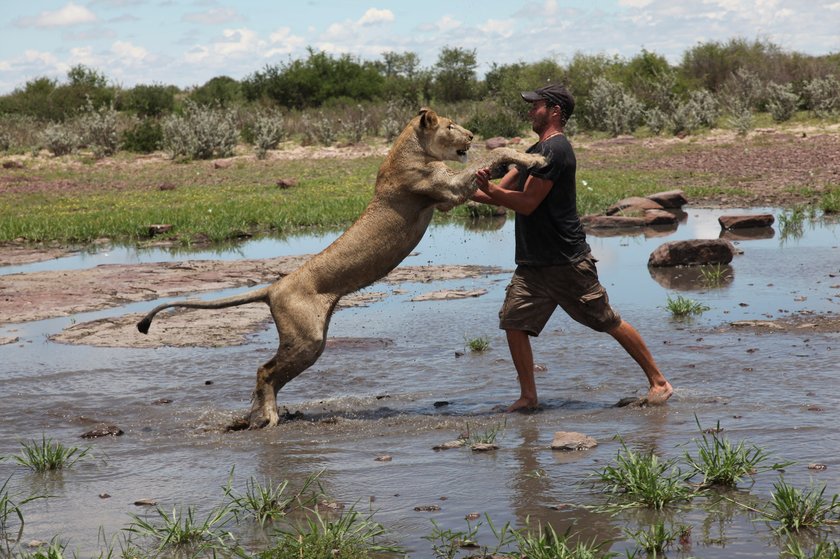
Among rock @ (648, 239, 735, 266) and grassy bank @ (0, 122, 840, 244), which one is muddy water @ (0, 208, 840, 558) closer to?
rock @ (648, 239, 735, 266)

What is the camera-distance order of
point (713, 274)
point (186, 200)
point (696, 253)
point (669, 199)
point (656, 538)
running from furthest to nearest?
point (186, 200), point (669, 199), point (696, 253), point (713, 274), point (656, 538)

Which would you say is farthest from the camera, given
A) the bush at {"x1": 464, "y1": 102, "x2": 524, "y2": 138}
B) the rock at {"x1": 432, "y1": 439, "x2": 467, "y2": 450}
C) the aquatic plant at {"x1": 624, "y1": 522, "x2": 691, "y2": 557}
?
the bush at {"x1": 464, "y1": 102, "x2": 524, "y2": 138}

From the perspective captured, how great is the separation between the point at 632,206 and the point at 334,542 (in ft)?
42.3

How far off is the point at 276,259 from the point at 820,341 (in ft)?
23.9

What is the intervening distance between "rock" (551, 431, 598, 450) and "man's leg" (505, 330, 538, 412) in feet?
3.32

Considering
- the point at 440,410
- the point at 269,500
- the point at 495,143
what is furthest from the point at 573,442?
the point at 495,143

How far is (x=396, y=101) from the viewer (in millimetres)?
42031

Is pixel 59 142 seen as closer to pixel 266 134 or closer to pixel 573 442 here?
pixel 266 134

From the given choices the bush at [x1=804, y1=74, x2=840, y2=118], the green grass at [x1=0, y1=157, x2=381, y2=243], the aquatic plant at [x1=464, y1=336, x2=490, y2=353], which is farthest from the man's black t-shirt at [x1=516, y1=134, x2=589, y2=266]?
the bush at [x1=804, y1=74, x2=840, y2=118]

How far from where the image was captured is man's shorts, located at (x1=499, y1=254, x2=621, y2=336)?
6.81 meters

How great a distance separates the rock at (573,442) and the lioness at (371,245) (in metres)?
1.63

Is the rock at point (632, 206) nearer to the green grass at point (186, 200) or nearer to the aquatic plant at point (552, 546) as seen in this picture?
the green grass at point (186, 200)

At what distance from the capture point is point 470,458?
5762mm

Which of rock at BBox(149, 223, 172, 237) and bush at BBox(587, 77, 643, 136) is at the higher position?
bush at BBox(587, 77, 643, 136)
